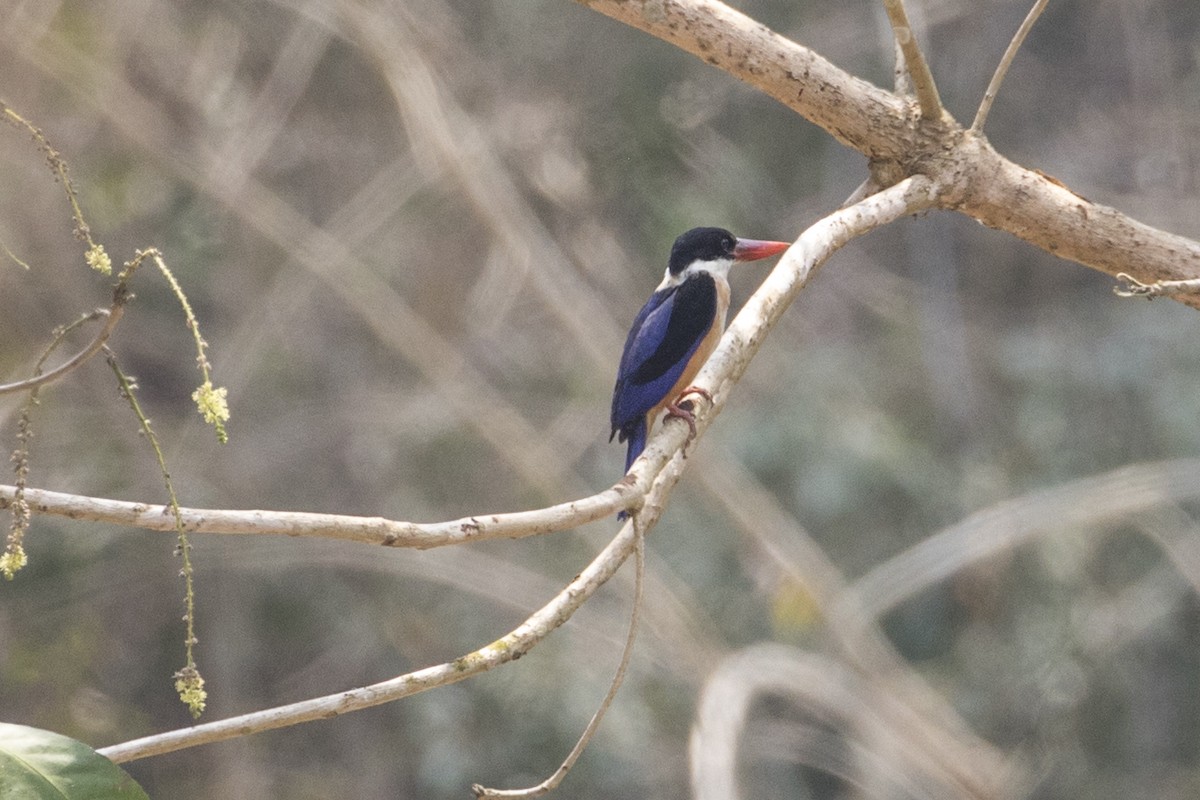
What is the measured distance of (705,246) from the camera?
3779 mm

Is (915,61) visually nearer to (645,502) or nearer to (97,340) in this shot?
(645,502)

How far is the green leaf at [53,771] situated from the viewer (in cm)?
123

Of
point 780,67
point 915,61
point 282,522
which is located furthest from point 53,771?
point 915,61

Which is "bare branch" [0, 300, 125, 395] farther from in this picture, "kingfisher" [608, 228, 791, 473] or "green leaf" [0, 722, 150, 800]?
"kingfisher" [608, 228, 791, 473]

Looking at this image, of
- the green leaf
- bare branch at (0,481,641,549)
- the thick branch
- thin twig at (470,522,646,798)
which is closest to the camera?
the green leaf

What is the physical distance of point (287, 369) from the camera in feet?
22.8

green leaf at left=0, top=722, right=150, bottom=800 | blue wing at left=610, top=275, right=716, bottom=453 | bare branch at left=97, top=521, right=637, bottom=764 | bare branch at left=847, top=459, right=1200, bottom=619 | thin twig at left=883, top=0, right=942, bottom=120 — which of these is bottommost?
green leaf at left=0, top=722, right=150, bottom=800

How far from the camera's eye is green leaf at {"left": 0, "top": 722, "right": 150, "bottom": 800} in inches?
48.5

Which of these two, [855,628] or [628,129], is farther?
[628,129]

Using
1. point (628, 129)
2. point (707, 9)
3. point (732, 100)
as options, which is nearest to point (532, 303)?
point (628, 129)

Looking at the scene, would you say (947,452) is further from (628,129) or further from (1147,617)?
(628,129)

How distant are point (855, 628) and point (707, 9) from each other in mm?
4584

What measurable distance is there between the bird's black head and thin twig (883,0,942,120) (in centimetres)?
132

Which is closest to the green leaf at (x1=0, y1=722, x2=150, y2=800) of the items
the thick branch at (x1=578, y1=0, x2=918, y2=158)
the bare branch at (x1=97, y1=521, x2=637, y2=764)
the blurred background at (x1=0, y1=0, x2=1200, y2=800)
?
the bare branch at (x1=97, y1=521, x2=637, y2=764)
